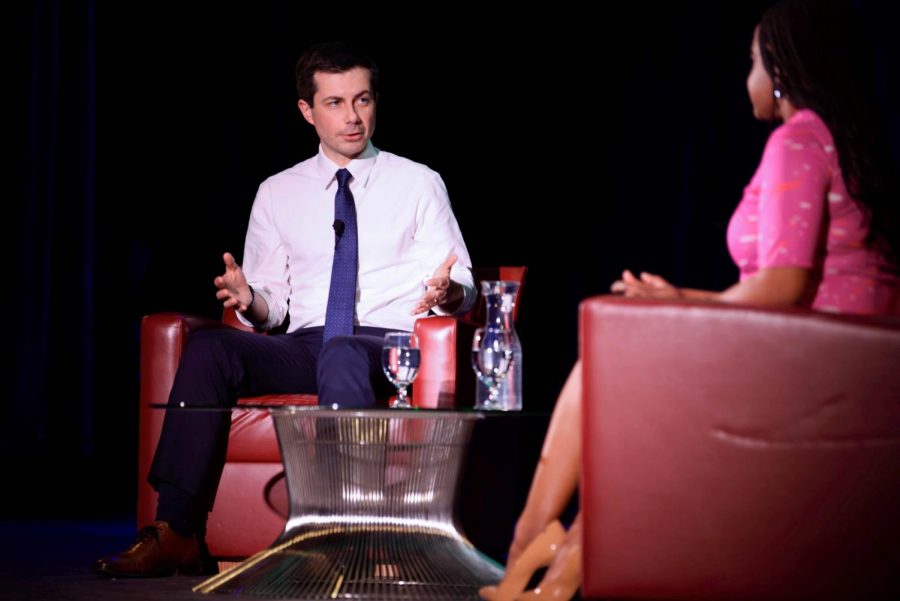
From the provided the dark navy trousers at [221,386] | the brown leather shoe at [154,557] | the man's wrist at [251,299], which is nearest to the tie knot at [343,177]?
the man's wrist at [251,299]

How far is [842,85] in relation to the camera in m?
1.80

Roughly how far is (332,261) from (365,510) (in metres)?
1.14

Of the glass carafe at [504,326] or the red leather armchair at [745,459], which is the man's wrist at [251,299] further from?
the red leather armchair at [745,459]

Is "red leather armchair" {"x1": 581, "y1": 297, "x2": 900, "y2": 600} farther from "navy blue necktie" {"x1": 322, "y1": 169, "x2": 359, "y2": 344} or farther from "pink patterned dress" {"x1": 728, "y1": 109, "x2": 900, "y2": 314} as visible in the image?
"navy blue necktie" {"x1": 322, "y1": 169, "x2": 359, "y2": 344}

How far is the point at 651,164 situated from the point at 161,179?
6.13ft

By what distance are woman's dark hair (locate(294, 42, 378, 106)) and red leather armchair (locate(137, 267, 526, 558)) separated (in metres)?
0.86

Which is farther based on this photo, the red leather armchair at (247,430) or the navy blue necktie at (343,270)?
the navy blue necktie at (343,270)

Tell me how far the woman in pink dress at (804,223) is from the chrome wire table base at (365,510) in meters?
0.40

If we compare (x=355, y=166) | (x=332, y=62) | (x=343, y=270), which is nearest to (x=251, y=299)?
(x=343, y=270)

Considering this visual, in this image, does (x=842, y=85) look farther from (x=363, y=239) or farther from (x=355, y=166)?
(x=355, y=166)

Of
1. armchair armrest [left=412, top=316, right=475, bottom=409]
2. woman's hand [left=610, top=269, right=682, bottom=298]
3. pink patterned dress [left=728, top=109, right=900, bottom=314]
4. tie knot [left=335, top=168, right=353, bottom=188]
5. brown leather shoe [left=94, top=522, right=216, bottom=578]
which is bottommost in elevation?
brown leather shoe [left=94, top=522, right=216, bottom=578]

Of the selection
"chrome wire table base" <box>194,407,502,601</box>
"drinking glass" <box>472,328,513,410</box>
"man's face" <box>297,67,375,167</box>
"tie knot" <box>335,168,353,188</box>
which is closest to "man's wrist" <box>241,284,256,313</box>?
"tie knot" <box>335,168,353,188</box>

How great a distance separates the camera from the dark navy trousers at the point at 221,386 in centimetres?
260

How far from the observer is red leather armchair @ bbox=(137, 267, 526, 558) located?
2.73 meters
